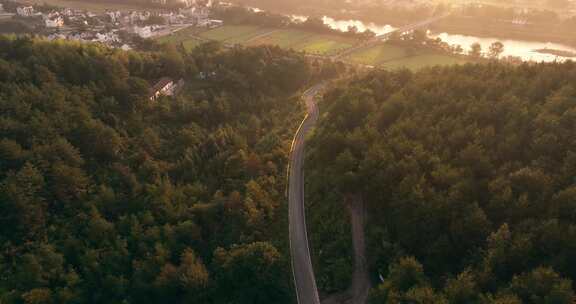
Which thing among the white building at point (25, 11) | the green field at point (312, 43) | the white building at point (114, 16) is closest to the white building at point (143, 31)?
the green field at point (312, 43)

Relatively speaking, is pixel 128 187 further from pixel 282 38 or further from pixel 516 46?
pixel 516 46

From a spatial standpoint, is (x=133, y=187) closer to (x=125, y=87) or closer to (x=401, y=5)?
(x=125, y=87)

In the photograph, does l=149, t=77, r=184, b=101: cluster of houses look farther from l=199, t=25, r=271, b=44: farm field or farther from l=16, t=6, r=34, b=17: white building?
l=16, t=6, r=34, b=17: white building

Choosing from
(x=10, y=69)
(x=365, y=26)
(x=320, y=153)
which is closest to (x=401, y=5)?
(x=365, y=26)

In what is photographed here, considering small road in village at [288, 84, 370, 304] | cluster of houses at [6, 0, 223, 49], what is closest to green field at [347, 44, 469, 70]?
small road in village at [288, 84, 370, 304]

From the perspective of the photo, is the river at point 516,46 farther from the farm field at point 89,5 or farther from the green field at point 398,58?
the farm field at point 89,5
